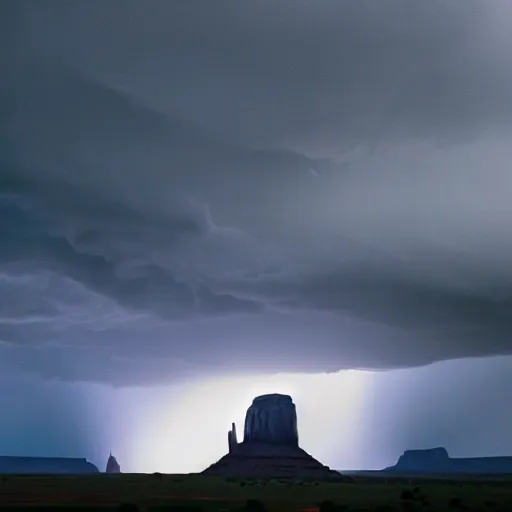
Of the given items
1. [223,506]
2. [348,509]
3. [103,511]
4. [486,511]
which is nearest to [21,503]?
[103,511]

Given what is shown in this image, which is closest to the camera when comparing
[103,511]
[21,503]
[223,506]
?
[103,511]

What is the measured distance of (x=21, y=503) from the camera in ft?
295

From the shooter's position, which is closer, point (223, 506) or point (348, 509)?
point (348, 509)

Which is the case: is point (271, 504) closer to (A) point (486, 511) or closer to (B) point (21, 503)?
(A) point (486, 511)

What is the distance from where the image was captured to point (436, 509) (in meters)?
81.8

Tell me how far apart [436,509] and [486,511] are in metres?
5.54

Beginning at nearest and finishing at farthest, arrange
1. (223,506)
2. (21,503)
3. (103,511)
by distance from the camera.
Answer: (103,511), (223,506), (21,503)

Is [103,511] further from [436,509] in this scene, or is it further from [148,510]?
[436,509]

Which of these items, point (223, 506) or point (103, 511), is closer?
point (103, 511)

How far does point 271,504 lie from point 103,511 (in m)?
20.8

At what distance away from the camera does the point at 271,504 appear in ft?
287

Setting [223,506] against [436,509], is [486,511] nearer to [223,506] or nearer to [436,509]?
[436,509]

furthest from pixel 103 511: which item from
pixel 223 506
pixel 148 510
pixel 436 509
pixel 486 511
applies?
pixel 486 511

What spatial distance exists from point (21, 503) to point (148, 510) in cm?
2155
